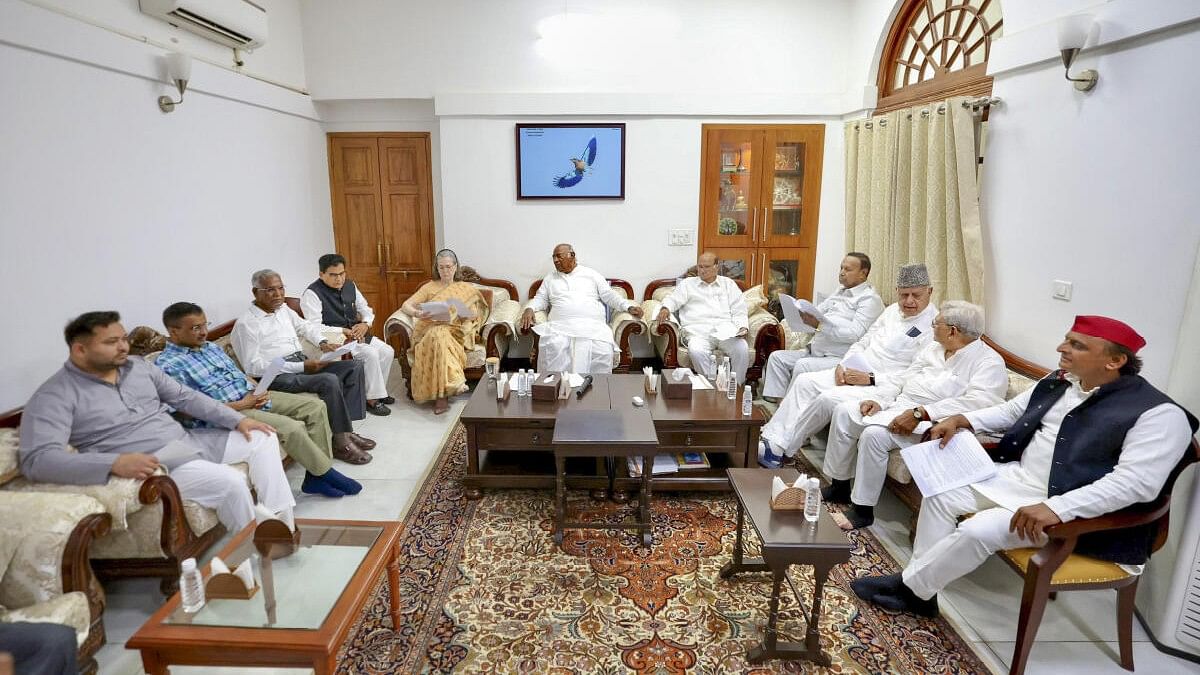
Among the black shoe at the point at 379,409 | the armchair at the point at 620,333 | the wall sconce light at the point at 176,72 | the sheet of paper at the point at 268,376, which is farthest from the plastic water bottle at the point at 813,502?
the wall sconce light at the point at 176,72

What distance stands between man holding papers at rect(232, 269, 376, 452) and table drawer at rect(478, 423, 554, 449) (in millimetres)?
1021

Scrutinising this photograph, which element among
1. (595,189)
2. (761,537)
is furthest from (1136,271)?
(595,189)

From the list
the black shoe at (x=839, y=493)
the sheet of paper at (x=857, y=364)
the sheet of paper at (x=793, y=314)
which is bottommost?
the black shoe at (x=839, y=493)

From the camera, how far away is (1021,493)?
2.57m

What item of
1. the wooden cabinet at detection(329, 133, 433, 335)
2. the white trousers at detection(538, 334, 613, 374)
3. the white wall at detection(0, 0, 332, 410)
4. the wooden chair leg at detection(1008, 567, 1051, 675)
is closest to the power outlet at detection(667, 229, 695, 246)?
the white trousers at detection(538, 334, 613, 374)

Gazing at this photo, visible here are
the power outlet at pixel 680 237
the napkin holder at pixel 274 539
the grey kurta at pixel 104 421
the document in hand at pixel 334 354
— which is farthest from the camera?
the power outlet at pixel 680 237

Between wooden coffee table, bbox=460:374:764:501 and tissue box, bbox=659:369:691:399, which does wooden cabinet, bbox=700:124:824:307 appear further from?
wooden coffee table, bbox=460:374:764:501

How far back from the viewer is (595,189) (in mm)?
5977

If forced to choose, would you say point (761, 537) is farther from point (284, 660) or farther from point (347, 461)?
point (347, 461)

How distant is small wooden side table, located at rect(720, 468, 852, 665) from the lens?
2146mm

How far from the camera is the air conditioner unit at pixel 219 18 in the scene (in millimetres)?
3770

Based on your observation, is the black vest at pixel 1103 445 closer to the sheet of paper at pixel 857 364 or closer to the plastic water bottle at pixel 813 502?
the plastic water bottle at pixel 813 502

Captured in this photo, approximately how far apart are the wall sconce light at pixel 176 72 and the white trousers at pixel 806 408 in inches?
161

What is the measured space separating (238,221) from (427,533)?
2.97 metres
